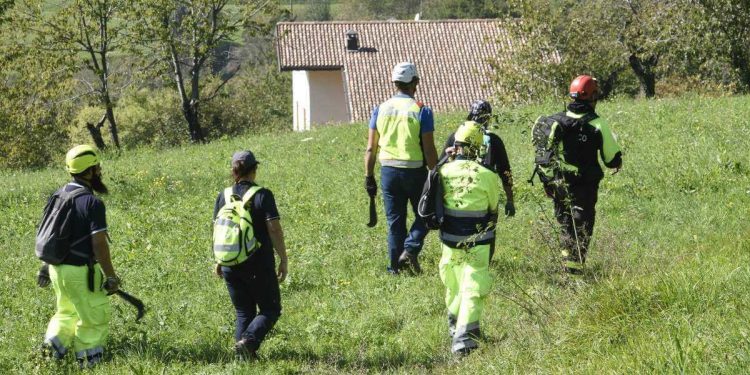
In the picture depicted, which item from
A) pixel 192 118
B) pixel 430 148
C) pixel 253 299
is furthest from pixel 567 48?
pixel 253 299

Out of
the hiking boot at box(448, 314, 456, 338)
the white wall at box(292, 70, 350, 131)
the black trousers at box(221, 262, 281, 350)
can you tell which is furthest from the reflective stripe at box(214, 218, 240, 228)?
the white wall at box(292, 70, 350, 131)

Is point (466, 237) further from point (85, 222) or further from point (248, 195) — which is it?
point (85, 222)

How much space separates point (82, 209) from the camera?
258 inches

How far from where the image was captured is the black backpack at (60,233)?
654cm

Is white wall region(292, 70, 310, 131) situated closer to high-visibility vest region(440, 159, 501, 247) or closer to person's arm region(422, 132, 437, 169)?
person's arm region(422, 132, 437, 169)

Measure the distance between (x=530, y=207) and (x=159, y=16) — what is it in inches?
1147

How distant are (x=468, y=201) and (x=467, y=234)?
0.23m

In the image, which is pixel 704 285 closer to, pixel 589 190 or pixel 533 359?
pixel 533 359

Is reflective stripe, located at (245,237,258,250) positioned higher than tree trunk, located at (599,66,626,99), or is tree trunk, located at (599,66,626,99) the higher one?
reflective stripe, located at (245,237,258,250)

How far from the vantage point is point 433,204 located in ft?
21.7

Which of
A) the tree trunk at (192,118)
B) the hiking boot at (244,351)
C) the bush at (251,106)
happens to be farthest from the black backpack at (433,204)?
the bush at (251,106)

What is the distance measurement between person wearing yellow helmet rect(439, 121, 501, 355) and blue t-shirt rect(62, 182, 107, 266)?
2.46m

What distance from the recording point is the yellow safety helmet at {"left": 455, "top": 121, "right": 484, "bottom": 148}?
6.67m

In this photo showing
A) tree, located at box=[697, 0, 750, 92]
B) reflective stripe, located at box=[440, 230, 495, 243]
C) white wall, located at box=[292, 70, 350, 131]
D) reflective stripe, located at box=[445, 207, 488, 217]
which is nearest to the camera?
reflective stripe, located at box=[440, 230, 495, 243]
